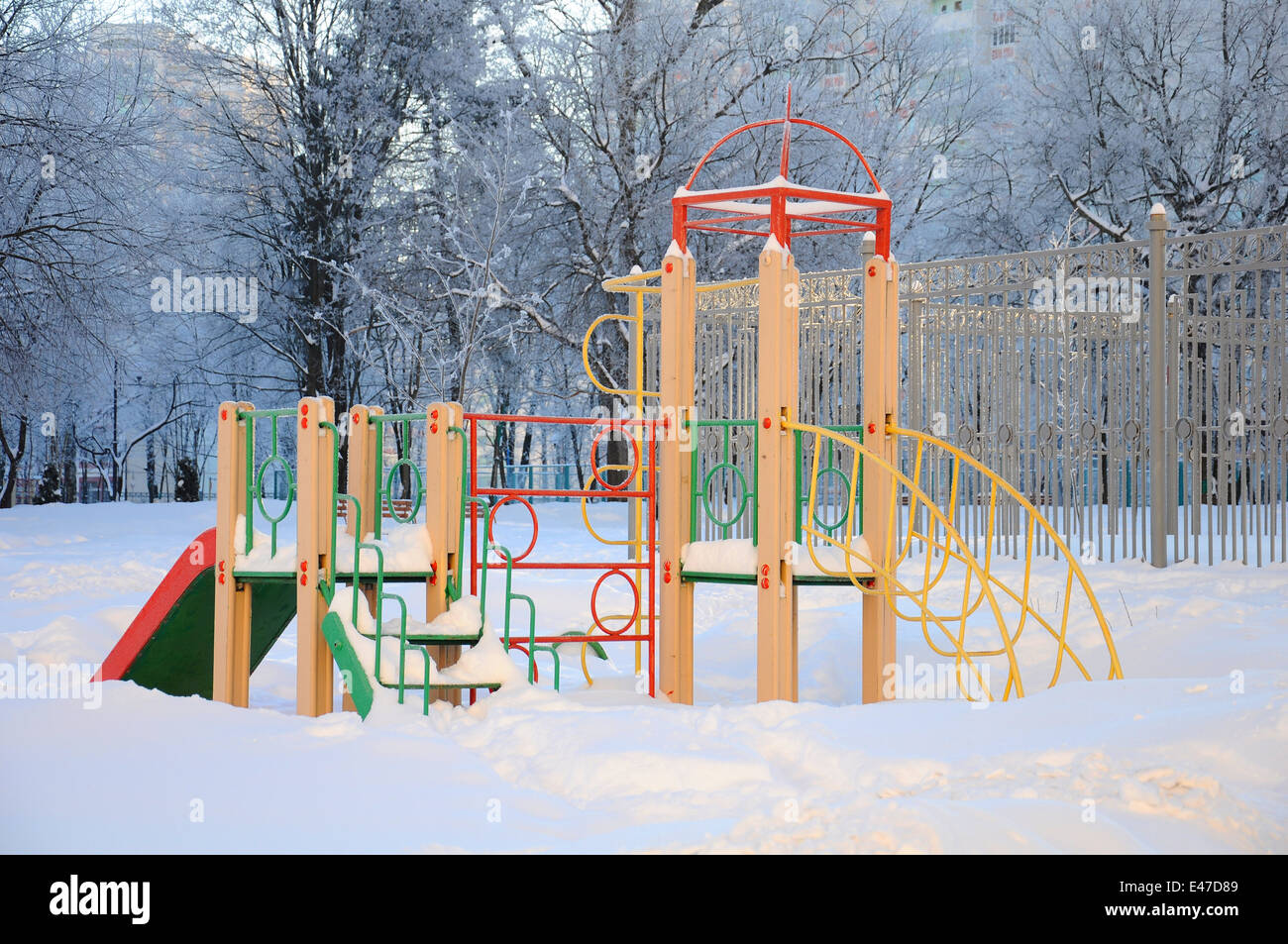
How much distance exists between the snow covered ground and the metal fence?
186 inches

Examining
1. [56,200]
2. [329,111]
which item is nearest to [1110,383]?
[56,200]

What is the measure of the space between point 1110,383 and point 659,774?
762cm

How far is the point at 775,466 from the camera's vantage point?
6.34m

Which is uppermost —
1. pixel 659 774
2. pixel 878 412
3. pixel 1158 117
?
pixel 1158 117

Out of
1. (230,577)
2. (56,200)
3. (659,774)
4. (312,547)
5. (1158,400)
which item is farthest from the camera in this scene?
(56,200)

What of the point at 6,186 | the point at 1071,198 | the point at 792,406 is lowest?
the point at 792,406

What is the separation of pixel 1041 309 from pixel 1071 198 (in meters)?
11.9


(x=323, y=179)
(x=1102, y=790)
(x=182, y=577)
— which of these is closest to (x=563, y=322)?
(x=323, y=179)

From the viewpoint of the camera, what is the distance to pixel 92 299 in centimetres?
1539

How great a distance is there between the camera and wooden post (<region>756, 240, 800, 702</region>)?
20.5ft

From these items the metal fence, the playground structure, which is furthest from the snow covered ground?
the metal fence

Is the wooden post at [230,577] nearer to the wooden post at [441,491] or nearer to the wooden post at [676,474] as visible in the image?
the wooden post at [441,491]

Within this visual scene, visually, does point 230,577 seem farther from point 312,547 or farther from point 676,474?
point 676,474
